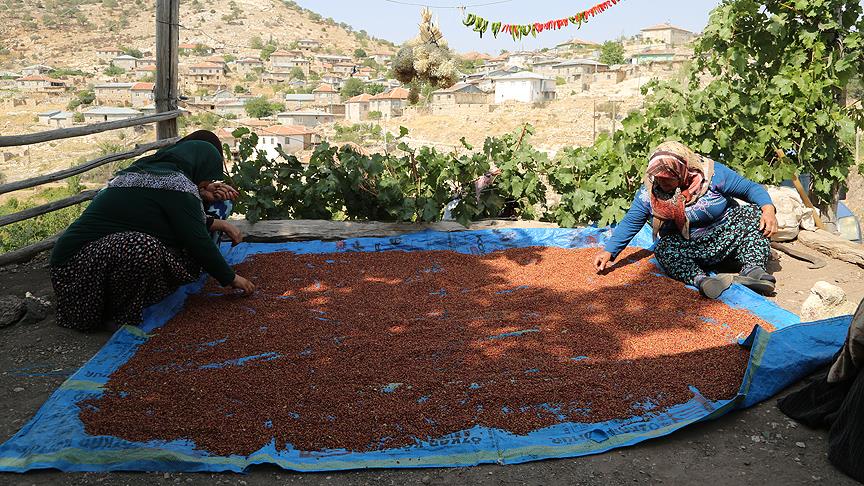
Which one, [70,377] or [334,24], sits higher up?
[334,24]

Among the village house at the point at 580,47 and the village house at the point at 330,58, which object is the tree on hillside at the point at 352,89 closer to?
the village house at the point at 580,47

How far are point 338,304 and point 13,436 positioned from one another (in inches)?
64.2

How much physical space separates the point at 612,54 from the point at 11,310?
181 ft

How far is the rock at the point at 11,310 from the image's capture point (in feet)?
10.8

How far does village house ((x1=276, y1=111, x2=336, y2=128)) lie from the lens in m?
43.2

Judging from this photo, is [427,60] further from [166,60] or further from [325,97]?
[325,97]

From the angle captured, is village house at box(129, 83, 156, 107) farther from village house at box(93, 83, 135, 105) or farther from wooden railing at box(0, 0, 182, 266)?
wooden railing at box(0, 0, 182, 266)

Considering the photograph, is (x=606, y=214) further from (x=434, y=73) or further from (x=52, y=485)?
(x=52, y=485)

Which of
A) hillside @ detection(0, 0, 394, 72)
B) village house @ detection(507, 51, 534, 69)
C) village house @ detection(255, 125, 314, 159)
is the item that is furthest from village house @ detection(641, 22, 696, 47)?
village house @ detection(255, 125, 314, 159)

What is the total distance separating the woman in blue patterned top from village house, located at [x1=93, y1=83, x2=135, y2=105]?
5468cm

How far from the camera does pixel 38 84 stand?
52875 mm

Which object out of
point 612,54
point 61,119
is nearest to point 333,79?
point 612,54

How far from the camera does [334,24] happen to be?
103688 mm

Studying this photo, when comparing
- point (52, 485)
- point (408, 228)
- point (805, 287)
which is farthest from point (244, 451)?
point (805, 287)
